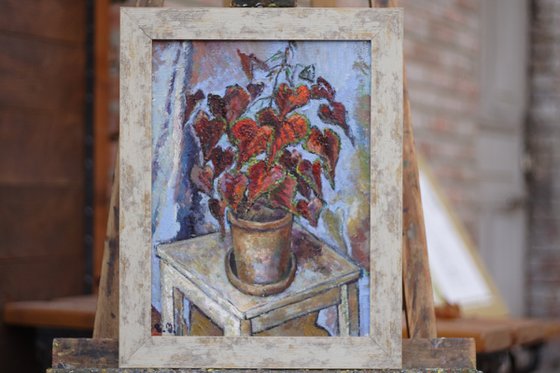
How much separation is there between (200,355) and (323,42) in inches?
20.9

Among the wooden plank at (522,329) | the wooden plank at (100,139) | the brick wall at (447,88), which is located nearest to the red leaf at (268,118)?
the wooden plank at (522,329)

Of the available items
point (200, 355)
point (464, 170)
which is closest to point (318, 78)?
point (200, 355)

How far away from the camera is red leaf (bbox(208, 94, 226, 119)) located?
1.69 metres

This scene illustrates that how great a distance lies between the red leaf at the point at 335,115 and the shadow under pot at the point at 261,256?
16 cm

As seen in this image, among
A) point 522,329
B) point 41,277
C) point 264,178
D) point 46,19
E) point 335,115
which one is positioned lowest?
point 522,329

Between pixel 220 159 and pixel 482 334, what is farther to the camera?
pixel 482 334

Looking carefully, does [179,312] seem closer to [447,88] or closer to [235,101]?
[235,101]

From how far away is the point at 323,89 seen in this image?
169 cm

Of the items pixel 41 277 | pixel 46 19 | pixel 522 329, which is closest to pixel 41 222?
pixel 41 277

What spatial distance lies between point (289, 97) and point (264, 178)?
136 mm

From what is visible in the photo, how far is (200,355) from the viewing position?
163cm

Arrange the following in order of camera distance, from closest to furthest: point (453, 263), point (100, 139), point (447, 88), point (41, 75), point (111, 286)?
1. point (111, 286)
2. point (41, 75)
3. point (100, 139)
4. point (453, 263)
5. point (447, 88)

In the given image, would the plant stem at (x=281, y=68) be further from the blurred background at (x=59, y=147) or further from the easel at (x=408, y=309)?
the blurred background at (x=59, y=147)

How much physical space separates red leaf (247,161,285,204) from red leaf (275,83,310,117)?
0.29 ft
